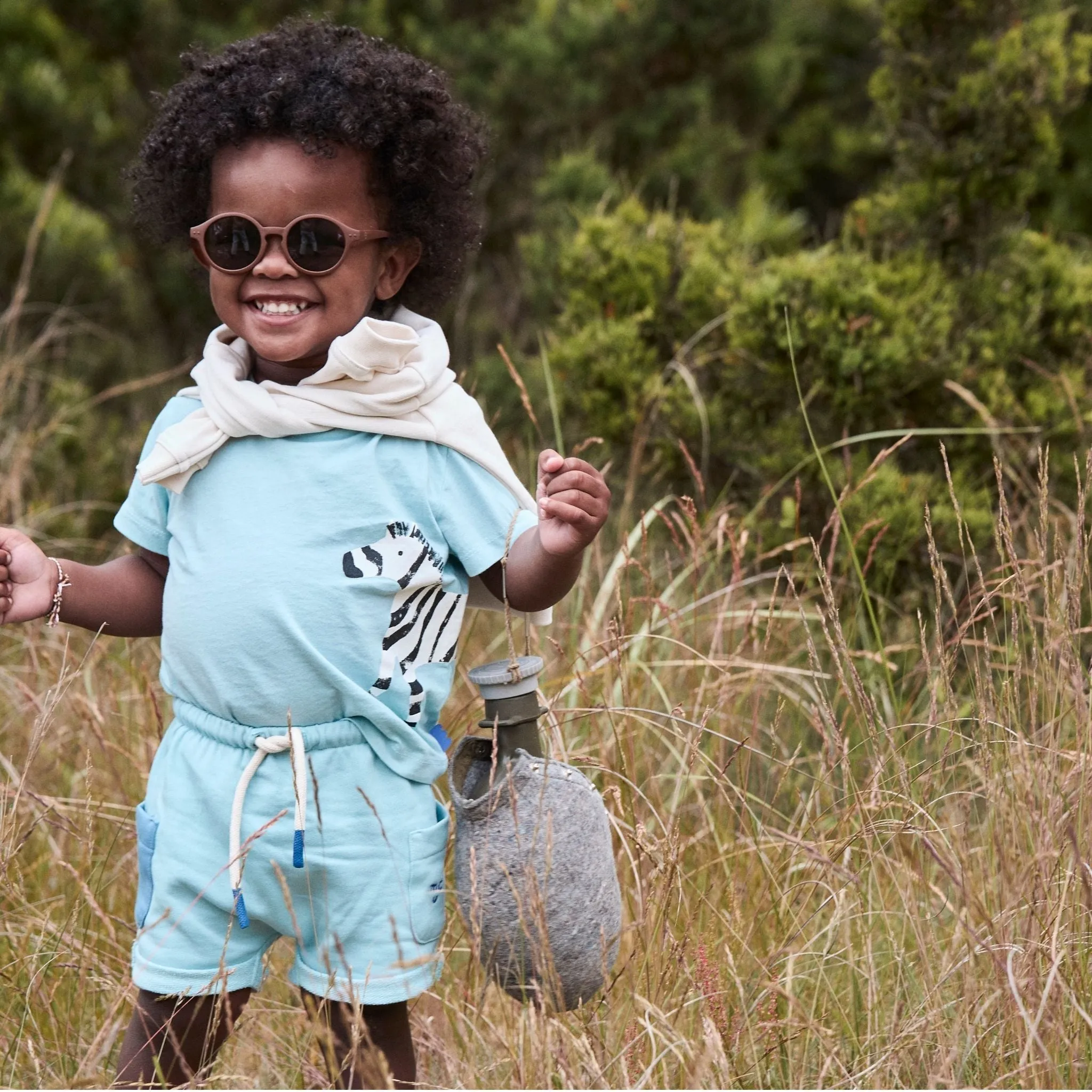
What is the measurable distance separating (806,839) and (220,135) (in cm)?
146

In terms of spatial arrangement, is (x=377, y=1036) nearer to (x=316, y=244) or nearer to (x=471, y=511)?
(x=471, y=511)

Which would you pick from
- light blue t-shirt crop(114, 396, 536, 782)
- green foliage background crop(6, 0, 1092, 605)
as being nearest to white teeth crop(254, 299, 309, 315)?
light blue t-shirt crop(114, 396, 536, 782)

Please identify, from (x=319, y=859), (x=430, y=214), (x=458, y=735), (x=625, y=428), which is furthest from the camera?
(x=625, y=428)

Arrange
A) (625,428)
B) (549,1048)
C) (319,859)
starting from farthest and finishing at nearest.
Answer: (625,428)
(319,859)
(549,1048)

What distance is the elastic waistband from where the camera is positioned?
77.2 inches

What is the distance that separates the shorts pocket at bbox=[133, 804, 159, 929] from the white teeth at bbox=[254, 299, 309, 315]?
763 mm

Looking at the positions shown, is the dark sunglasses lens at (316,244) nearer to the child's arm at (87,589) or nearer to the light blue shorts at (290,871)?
the child's arm at (87,589)

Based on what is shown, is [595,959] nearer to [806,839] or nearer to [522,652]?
[806,839]

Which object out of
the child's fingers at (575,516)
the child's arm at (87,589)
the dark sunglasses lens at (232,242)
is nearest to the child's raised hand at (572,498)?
the child's fingers at (575,516)

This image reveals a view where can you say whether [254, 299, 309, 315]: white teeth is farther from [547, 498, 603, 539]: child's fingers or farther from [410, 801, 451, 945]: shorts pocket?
[410, 801, 451, 945]: shorts pocket

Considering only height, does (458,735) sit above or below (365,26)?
below

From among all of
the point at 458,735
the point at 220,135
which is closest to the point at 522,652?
the point at 458,735

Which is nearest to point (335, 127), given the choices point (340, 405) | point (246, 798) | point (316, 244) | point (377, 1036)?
point (316, 244)

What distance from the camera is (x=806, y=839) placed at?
2309mm
